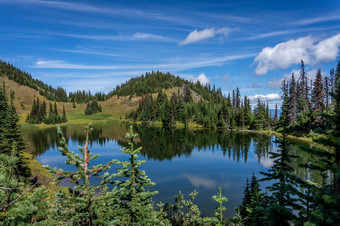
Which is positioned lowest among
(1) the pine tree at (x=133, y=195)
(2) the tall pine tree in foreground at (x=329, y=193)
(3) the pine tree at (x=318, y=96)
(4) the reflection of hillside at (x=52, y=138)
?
(4) the reflection of hillside at (x=52, y=138)

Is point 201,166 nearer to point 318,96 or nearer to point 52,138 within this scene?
point 318,96

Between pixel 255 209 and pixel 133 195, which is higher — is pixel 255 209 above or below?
below

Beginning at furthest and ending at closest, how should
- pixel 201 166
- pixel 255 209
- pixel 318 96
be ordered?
pixel 318 96 → pixel 201 166 → pixel 255 209

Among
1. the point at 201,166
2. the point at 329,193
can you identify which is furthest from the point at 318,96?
the point at 329,193

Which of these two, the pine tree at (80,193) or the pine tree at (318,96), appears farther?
the pine tree at (318,96)

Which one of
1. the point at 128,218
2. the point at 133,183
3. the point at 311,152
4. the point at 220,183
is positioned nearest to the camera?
the point at 311,152

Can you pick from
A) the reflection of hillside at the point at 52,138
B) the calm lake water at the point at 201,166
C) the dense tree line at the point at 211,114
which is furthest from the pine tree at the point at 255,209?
Result: the dense tree line at the point at 211,114

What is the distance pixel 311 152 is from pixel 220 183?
98.6 feet

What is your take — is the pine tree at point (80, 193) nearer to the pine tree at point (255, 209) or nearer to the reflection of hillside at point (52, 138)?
the pine tree at point (255, 209)

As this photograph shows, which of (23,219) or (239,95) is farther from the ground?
(239,95)

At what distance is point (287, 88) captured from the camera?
110 m

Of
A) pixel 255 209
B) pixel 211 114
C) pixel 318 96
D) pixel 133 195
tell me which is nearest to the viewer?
pixel 133 195

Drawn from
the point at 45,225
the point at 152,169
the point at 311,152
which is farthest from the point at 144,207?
the point at 152,169

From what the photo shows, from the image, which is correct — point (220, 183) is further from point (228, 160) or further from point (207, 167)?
point (228, 160)
